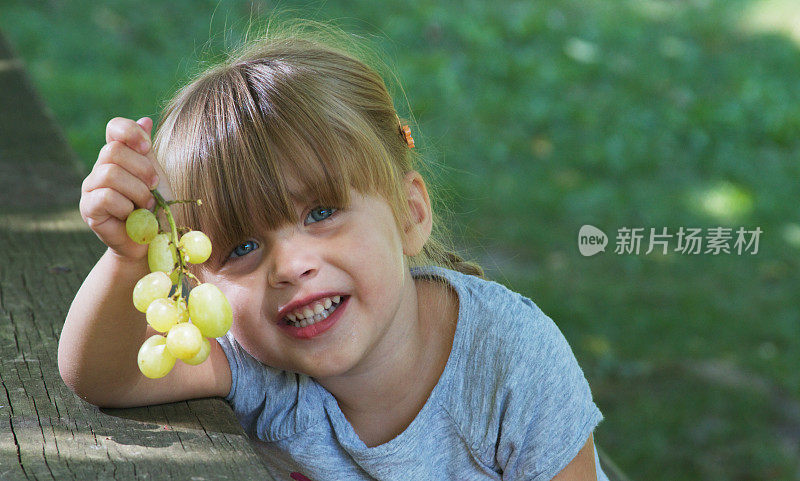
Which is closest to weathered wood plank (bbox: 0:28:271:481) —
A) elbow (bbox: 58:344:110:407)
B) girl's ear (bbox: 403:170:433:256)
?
elbow (bbox: 58:344:110:407)

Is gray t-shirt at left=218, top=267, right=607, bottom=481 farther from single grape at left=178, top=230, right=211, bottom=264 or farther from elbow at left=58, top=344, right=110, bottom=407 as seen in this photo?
single grape at left=178, top=230, right=211, bottom=264

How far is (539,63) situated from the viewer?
6.58 m

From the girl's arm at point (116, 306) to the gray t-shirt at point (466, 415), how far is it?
0.27m

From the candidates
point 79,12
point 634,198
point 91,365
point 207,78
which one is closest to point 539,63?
point 634,198

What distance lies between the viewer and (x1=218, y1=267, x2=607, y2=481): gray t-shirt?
6.15 feet

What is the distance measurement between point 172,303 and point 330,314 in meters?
0.51

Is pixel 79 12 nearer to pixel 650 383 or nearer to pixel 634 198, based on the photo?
pixel 634 198

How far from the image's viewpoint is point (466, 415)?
1.92m

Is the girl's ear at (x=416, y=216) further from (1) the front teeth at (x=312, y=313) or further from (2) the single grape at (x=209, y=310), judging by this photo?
(2) the single grape at (x=209, y=310)

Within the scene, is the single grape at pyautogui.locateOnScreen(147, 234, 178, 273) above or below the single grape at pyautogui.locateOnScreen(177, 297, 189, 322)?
above

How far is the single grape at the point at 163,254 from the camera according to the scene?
129 centimetres

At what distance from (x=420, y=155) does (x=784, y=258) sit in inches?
130
